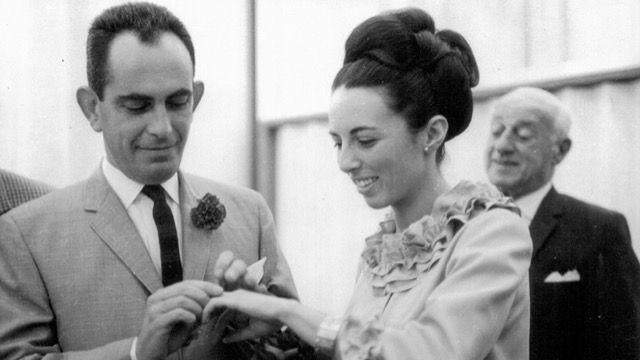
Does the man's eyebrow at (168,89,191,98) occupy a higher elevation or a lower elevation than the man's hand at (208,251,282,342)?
higher

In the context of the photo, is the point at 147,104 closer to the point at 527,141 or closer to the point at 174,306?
the point at 174,306

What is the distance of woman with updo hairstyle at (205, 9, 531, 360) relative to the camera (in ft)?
5.96

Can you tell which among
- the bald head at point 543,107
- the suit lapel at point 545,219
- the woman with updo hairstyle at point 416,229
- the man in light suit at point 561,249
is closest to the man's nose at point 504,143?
the man in light suit at point 561,249

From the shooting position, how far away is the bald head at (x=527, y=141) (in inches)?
→ 144

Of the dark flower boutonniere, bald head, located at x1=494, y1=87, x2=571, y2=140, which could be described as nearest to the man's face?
the dark flower boutonniere

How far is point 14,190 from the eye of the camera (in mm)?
2373

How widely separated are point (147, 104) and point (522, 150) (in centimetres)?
185

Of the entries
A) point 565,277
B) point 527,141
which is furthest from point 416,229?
point 527,141

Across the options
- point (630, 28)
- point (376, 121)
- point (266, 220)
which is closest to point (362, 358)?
point (376, 121)

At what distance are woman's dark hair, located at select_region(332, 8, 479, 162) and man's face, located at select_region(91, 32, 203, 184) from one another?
389 millimetres

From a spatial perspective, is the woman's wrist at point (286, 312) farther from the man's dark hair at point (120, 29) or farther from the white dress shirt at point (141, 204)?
the man's dark hair at point (120, 29)

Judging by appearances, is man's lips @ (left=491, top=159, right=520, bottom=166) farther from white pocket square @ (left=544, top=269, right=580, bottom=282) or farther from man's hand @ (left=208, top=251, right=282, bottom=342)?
man's hand @ (left=208, top=251, right=282, bottom=342)

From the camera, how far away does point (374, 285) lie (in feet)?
6.84

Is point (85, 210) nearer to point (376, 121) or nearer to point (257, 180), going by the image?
point (376, 121)
